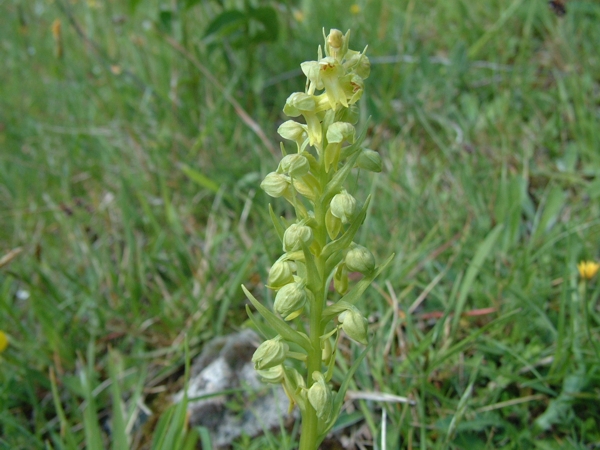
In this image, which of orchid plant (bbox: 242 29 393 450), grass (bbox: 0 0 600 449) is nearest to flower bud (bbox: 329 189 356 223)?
orchid plant (bbox: 242 29 393 450)

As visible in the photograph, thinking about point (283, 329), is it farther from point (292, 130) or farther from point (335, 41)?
point (335, 41)

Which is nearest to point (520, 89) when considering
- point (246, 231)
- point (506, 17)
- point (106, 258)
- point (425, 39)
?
point (506, 17)

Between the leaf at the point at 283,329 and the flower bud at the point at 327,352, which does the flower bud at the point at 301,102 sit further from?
the flower bud at the point at 327,352

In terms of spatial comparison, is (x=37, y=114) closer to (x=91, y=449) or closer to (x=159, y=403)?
(x=159, y=403)

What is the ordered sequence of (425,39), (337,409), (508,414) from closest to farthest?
(337,409)
(508,414)
(425,39)

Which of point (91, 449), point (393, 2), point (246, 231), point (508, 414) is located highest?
point (393, 2)

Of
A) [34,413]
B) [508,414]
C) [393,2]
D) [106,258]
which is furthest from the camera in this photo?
[393,2]
